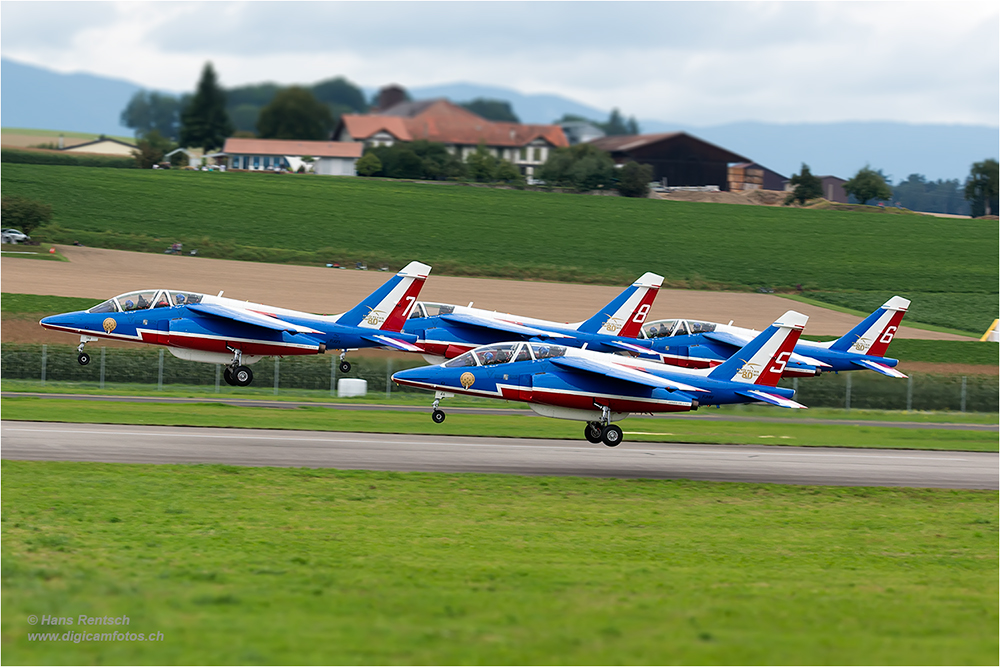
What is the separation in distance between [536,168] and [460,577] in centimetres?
7773

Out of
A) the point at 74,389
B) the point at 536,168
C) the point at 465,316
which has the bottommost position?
the point at 74,389

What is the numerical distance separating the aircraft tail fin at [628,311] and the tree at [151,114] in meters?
68.1

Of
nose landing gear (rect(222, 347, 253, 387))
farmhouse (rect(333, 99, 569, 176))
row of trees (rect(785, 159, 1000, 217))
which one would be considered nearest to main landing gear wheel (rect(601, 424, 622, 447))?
nose landing gear (rect(222, 347, 253, 387))

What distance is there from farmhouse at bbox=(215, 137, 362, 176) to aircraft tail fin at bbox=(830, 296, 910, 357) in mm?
48308

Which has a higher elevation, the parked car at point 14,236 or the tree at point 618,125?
the tree at point 618,125

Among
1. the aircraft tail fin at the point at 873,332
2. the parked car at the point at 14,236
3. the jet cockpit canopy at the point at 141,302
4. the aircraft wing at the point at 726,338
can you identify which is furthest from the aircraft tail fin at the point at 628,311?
the parked car at the point at 14,236

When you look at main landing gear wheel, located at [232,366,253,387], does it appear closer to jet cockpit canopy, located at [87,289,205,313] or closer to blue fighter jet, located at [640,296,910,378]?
jet cockpit canopy, located at [87,289,205,313]

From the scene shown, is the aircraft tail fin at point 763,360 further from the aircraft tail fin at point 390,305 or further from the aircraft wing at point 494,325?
the aircraft tail fin at point 390,305

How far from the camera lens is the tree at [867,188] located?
91.8 m

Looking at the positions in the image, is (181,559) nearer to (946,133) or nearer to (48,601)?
(48,601)

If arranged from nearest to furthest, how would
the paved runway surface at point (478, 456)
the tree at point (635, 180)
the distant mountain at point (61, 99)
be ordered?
the paved runway surface at point (478, 456), the tree at point (635, 180), the distant mountain at point (61, 99)

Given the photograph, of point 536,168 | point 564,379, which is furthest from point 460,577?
point 536,168

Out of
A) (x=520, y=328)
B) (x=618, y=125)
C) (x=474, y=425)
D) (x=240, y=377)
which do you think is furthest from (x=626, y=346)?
(x=618, y=125)

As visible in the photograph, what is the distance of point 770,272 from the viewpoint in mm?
80625
